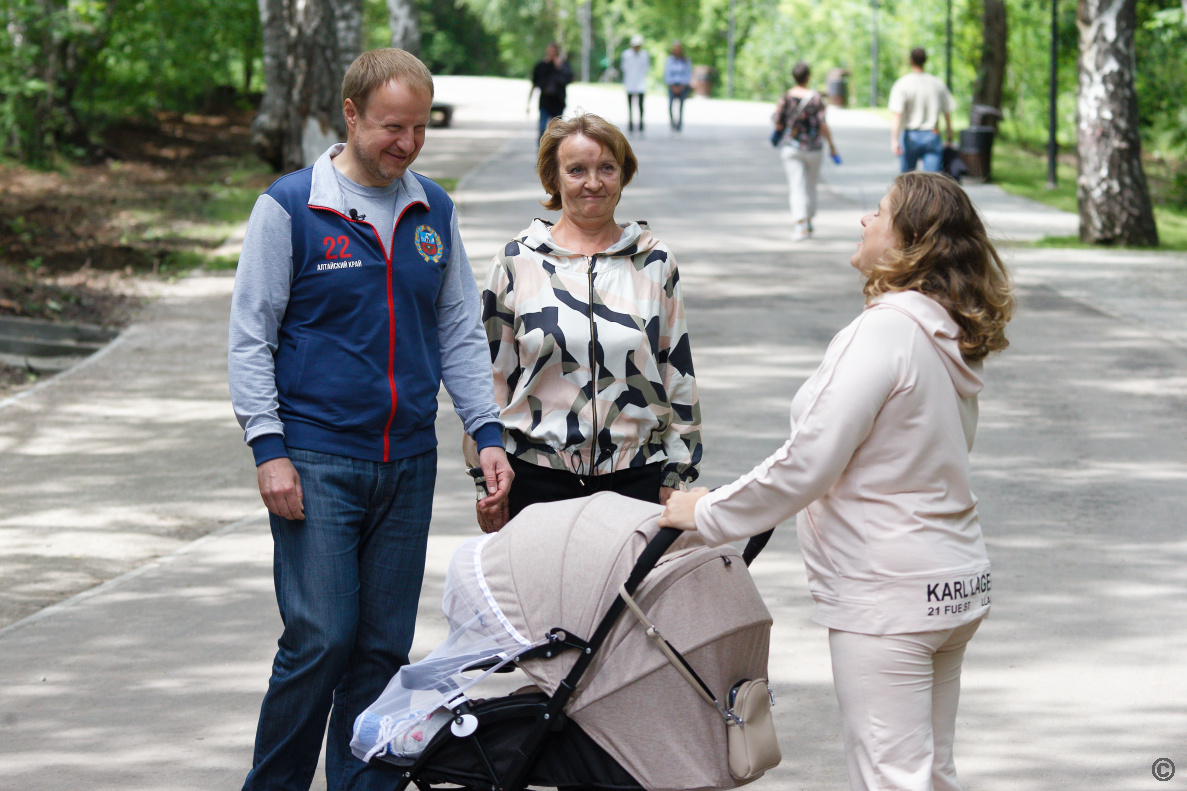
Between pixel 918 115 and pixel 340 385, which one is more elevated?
pixel 918 115

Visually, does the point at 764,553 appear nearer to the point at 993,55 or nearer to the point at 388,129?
the point at 388,129

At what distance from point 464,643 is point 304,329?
0.91 metres

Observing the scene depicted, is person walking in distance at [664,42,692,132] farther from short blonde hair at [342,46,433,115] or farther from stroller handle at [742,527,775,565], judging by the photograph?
stroller handle at [742,527,775,565]

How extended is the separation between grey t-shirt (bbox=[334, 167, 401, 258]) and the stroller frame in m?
1.09

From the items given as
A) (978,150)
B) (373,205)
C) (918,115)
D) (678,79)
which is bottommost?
(978,150)

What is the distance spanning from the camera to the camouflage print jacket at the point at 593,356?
3.84 m

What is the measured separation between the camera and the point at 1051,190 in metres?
19.9

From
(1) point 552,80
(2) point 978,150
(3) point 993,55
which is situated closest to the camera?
(2) point 978,150

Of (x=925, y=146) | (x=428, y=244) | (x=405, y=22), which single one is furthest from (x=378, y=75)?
(x=405, y=22)

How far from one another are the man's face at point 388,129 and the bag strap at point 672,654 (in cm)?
124

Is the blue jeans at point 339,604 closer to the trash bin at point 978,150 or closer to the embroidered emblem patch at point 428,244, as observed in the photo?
the embroidered emblem patch at point 428,244

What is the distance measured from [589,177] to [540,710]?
167 cm

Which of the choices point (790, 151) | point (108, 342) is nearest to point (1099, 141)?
point (790, 151)

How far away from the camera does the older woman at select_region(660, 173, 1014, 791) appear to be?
278cm
